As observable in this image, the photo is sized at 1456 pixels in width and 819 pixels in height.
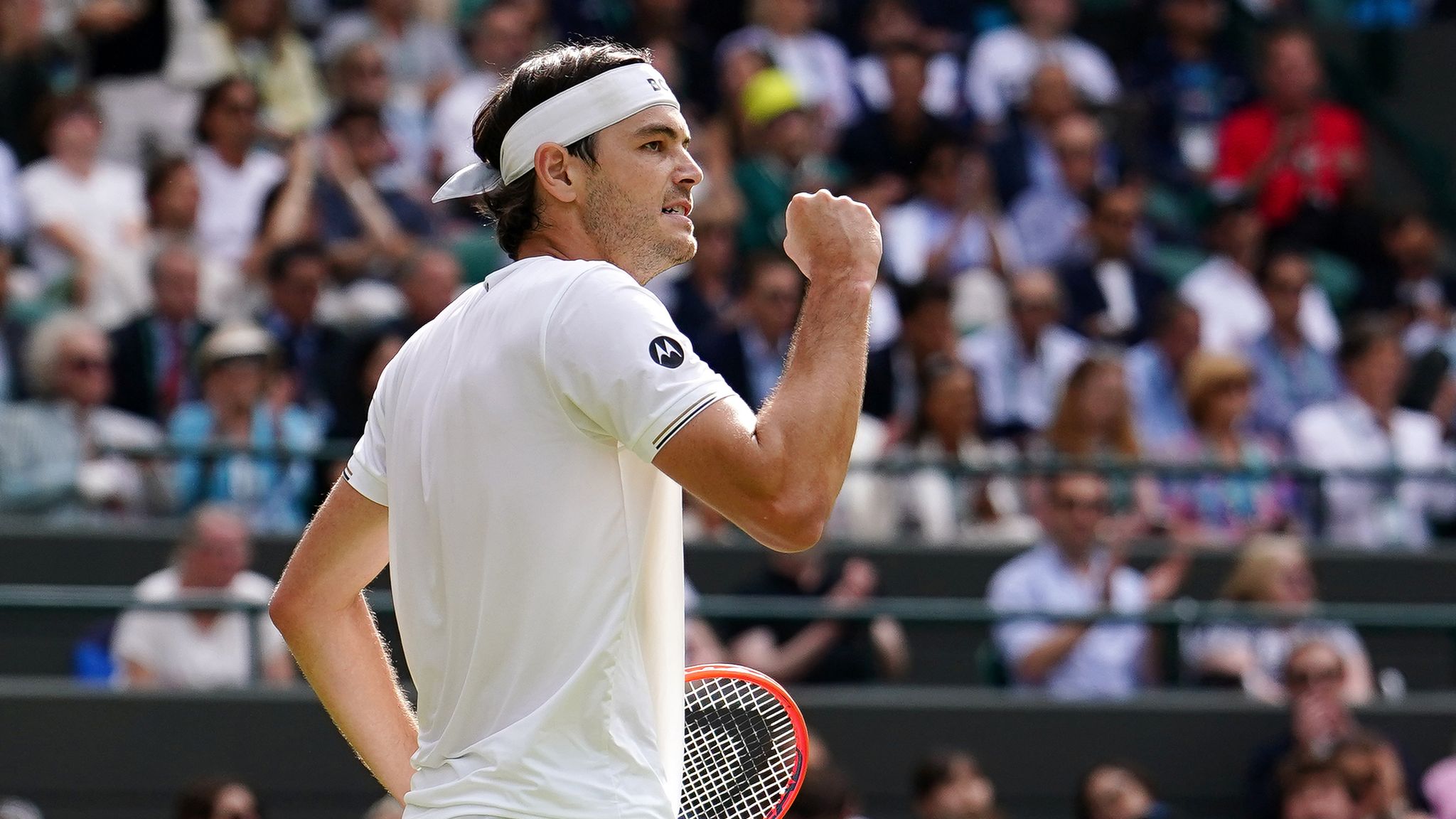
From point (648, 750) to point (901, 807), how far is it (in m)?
5.46

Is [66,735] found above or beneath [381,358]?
beneath

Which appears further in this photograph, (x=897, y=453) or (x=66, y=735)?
(x=897, y=453)

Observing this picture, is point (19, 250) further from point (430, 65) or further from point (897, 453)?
point (897, 453)

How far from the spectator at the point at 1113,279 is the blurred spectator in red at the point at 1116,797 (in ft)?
11.7

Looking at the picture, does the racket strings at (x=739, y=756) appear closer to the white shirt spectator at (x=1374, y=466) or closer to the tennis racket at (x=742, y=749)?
the tennis racket at (x=742, y=749)

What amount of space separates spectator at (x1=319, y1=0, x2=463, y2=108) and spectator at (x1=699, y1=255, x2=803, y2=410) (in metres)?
2.66

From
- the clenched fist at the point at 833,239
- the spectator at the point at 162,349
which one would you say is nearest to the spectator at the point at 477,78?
the spectator at the point at 162,349

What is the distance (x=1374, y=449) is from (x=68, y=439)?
574 centimetres

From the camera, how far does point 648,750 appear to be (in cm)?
300

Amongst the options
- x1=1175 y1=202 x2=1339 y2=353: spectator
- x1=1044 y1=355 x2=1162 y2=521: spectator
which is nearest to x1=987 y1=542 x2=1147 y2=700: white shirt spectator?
x1=1044 y1=355 x2=1162 y2=521: spectator

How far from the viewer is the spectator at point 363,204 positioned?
33.4 feet

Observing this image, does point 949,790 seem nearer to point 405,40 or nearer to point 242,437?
point 242,437

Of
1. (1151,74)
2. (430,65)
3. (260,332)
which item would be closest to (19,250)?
(260,332)

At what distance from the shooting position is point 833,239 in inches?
122
